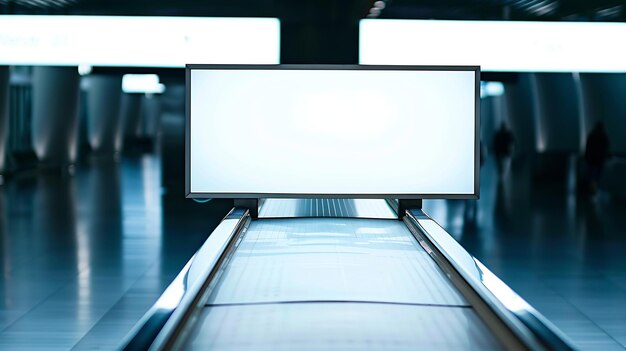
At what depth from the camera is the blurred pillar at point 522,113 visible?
111ft

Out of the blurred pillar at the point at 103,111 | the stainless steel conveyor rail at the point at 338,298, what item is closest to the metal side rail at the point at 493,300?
the stainless steel conveyor rail at the point at 338,298

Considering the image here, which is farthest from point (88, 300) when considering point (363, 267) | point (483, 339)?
point (483, 339)

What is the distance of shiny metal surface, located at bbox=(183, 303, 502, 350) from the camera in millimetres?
3098

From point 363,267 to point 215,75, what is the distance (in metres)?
1.63

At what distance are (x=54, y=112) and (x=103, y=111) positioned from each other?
12327mm

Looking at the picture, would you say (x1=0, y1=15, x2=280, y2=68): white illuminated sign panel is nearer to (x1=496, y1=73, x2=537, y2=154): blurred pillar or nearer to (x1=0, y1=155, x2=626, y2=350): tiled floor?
(x1=0, y1=155, x2=626, y2=350): tiled floor

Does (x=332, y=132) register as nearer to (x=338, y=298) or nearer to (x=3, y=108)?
(x=338, y=298)

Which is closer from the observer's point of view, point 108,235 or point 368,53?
point 368,53

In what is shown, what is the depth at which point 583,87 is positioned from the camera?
26.0m

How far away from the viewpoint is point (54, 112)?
96.6 feet

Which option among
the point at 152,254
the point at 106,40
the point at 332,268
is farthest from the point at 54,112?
Result: the point at 332,268

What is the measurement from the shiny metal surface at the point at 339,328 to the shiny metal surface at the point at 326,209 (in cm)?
241

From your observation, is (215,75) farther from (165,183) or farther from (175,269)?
(165,183)

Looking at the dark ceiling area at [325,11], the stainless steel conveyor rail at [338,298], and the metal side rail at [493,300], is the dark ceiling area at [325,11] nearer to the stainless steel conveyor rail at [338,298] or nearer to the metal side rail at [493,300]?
the stainless steel conveyor rail at [338,298]
